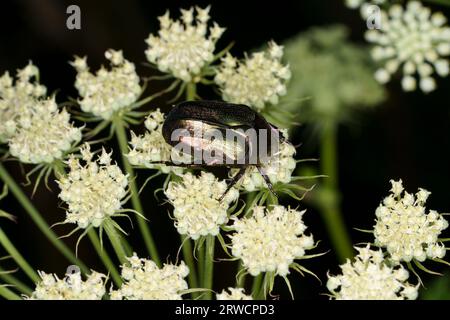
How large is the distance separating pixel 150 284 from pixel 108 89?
1.20 meters

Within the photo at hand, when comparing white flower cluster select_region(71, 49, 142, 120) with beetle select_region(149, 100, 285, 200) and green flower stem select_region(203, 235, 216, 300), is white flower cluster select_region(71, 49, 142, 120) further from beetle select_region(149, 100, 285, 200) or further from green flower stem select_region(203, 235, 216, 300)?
green flower stem select_region(203, 235, 216, 300)

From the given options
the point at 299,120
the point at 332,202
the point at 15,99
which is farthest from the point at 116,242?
the point at 299,120

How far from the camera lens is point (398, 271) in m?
3.32

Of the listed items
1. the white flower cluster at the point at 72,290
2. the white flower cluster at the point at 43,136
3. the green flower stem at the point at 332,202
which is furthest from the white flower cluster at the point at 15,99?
the green flower stem at the point at 332,202

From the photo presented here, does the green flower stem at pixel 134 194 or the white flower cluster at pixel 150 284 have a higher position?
the green flower stem at pixel 134 194

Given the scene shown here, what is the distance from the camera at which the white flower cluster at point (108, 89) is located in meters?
3.94

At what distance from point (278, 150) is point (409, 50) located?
1.41m

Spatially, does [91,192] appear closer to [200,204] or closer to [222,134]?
[200,204]

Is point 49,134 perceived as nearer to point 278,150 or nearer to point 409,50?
point 278,150

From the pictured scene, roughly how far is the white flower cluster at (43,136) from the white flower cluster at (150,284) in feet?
2.66

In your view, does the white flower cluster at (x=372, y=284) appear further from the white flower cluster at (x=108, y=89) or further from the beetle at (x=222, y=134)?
the white flower cluster at (x=108, y=89)

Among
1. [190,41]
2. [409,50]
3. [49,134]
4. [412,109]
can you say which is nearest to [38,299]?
[49,134]

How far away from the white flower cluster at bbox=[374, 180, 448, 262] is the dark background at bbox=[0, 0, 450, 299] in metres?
1.53

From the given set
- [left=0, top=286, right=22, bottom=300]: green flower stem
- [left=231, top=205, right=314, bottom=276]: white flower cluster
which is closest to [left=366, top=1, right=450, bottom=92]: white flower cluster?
[left=231, top=205, right=314, bottom=276]: white flower cluster
